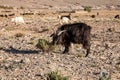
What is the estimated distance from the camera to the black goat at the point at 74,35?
49.4ft

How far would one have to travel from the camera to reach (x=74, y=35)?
15.1m

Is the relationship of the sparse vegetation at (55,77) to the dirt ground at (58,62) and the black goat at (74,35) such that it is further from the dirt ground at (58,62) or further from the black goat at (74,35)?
the black goat at (74,35)

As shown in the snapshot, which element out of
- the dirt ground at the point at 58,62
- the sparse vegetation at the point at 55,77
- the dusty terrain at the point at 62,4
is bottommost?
the dusty terrain at the point at 62,4

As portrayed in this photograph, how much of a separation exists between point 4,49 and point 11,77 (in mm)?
5050

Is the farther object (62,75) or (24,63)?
(24,63)

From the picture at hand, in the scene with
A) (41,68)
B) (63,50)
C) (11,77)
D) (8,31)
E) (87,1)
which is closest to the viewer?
(11,77)

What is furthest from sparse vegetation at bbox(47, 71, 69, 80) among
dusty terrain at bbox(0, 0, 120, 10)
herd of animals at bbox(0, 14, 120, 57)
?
dusty terrain at bbox(0, 0, 120, 10)

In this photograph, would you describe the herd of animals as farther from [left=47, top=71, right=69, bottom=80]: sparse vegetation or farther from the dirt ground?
[left=47, top=71, right=69, bottom=80]: sparse vegetation

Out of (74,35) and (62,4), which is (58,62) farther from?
(62,4)

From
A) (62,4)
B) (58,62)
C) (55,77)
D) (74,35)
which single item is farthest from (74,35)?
(62,4)

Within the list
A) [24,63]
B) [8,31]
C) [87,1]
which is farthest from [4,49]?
[87,1]

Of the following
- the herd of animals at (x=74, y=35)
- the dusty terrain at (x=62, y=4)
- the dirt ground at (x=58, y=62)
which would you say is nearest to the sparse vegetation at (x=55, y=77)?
the dirt ground at (x=58, y=62)

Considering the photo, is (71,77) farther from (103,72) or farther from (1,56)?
(1,56)

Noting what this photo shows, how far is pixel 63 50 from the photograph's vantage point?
16.4 m
